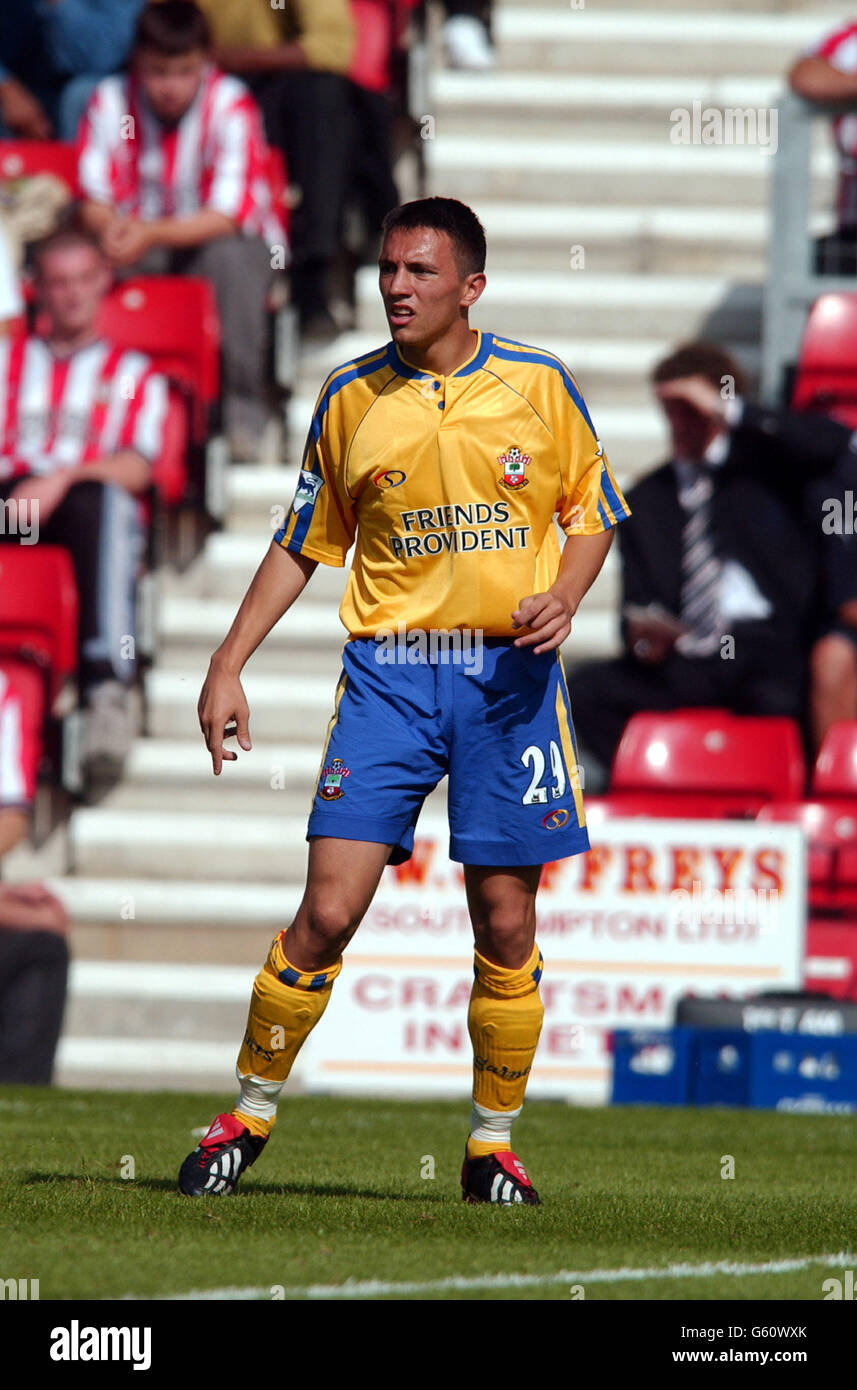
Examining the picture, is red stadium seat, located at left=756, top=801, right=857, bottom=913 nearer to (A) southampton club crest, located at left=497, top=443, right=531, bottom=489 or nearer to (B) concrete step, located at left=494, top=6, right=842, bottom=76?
(A) southampton club crest, located at left=497, top=443, right=531, bottom=489

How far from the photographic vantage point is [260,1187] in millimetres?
4410

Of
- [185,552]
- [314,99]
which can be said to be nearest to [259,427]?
[185,552]

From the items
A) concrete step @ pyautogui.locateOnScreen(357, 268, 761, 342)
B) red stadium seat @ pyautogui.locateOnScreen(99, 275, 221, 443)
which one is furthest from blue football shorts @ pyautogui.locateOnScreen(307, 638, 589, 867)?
concrete step @ pyautogui.locateOnScreen(357, 268, 761, 342)

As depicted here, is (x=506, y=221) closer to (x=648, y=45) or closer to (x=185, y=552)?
(x=648, y=45)

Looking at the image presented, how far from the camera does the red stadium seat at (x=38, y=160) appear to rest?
1135cm

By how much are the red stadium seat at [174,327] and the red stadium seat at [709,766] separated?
2812mm

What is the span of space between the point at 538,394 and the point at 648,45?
952 cm

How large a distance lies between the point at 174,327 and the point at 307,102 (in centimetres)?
145

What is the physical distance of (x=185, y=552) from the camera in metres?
10.7

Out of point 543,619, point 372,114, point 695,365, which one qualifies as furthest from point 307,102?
point 543,619

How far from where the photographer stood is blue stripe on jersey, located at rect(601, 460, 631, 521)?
Result: 4375 millimetres

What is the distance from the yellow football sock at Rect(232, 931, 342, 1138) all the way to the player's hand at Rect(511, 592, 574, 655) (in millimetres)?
769

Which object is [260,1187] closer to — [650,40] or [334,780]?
[334,780]

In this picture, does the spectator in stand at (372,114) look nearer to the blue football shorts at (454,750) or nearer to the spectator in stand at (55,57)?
the spectator in stand at (55,57)
